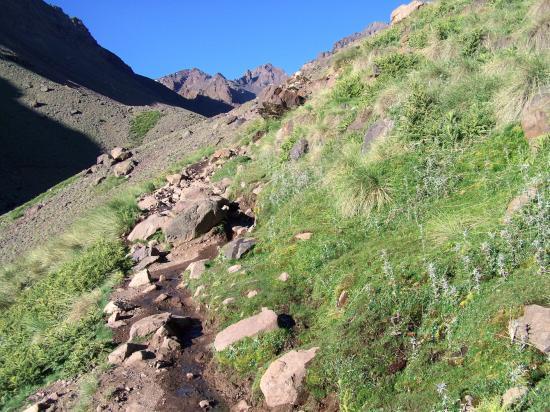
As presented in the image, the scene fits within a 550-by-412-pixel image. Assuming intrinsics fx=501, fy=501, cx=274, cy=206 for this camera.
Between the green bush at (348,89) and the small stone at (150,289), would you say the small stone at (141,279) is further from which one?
the green bush at (348,89)

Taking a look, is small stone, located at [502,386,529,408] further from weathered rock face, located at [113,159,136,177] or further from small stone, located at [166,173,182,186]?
weathered rock face, located at [113,159,136,177]

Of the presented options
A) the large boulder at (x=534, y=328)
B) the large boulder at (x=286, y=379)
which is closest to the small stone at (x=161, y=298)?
the large boulder at (x=286, y=379)

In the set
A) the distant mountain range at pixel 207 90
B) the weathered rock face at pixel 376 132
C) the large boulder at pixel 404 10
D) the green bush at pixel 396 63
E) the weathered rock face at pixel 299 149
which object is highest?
the distant mountain range at pixel 207 90

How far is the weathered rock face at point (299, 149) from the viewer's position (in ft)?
38.2

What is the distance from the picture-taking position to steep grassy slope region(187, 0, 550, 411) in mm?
4000

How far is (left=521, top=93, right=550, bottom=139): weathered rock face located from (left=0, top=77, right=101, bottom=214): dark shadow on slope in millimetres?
38206

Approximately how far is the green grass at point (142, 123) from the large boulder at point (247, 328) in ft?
152

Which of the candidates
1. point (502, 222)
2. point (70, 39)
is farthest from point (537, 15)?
point (70, 39)

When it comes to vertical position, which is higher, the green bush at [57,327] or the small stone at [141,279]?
the small stone at [141,279]

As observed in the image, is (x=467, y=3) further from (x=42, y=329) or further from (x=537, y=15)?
(x=42, y=329)

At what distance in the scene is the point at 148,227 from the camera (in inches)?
468

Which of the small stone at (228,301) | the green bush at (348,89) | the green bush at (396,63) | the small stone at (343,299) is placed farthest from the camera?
the green bush at (348,89)

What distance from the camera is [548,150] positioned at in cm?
597

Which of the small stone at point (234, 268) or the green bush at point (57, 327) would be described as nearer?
the green bush at point (57, 327)
